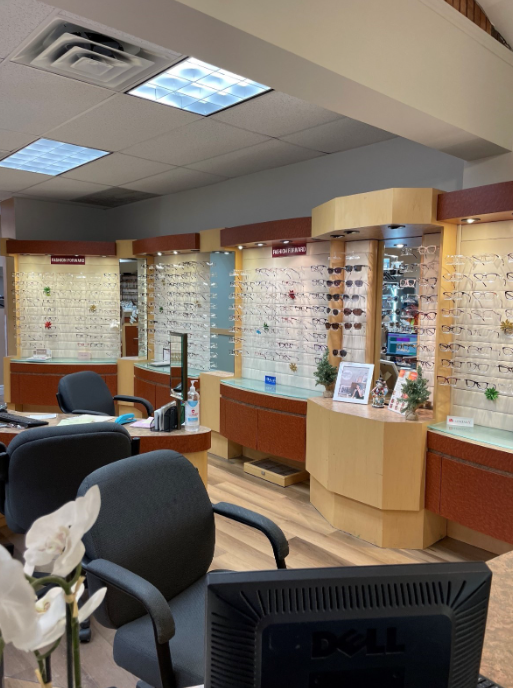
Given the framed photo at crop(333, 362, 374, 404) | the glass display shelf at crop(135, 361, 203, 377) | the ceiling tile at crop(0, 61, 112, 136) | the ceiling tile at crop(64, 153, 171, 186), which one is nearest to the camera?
the ceiling tile at crop(0, 61, 112, 136)

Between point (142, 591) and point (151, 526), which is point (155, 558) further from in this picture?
point (142, 591)

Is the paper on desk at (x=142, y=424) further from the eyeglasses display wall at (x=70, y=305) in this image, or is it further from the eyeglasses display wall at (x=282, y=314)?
the eyeglasses display wall at (x=70, y=305)

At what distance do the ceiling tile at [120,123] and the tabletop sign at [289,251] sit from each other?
1.53 m

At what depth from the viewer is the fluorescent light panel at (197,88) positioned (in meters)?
3.68

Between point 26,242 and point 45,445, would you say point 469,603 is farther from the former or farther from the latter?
point 26,242

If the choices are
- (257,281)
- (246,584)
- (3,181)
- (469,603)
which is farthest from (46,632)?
(3,181)

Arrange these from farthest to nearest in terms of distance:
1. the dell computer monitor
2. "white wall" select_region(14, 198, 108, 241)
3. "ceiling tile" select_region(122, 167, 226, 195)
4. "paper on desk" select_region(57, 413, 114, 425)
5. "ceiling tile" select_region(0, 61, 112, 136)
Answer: "white wall" select_region(14, 198, 108, 241) < "ceiling tile" select_region(122, 167, 226, 195) < "paper on desk" select_region(57, 413, 114, 425) < "ceiling tile" select_region(0, 61, 112, 136) < the dell computer monitor

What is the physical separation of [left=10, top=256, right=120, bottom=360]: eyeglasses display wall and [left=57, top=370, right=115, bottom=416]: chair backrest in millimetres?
2949

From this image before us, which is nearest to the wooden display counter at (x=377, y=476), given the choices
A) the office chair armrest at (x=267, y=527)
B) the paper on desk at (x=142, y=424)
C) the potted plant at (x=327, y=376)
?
the potted plant at (x=327, y=376)

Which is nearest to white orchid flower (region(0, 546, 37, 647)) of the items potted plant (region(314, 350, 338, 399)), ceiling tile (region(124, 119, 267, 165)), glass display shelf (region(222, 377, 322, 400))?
potted plant (region(314, 350, 338, 399))

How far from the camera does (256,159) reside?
571 centimetres

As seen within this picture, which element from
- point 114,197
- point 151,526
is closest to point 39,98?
point 151,526

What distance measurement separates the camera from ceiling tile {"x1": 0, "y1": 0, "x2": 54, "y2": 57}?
9.09 feet

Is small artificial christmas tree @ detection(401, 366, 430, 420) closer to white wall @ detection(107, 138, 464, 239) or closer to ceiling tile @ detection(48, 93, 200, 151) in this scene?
white wall @ detection(107, 138, 464, 239)
